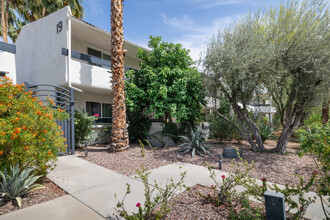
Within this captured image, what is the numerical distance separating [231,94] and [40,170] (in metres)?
7.43

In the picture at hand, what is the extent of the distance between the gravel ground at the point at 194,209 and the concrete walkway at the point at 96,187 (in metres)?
0.59

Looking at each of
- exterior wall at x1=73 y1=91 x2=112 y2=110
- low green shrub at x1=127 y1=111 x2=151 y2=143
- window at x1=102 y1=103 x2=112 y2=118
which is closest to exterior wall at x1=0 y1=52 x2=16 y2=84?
exterior wall at x1=73 y1=91 x2=112 y2=110

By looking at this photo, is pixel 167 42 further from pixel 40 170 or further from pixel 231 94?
pixel 40 170

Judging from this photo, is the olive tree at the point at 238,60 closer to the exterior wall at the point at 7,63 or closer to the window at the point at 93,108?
the window at the point at 93,108

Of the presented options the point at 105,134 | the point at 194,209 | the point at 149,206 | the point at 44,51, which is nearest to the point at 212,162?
the point at 194,209

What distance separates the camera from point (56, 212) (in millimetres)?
3059

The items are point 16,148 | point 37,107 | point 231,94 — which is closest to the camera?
point 16,148

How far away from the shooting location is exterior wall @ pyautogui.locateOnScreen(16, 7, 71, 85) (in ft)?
28.2

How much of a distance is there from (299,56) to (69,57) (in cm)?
951

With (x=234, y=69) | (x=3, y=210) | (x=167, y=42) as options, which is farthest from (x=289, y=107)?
(x=3, y=210)

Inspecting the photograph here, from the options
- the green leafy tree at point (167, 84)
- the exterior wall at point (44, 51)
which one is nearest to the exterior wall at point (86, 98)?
the exterior wall at point (44, 51)

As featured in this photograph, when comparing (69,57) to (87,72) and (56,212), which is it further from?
(56,212)

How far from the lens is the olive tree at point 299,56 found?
6.25 m

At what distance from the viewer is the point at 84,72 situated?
8977mm
